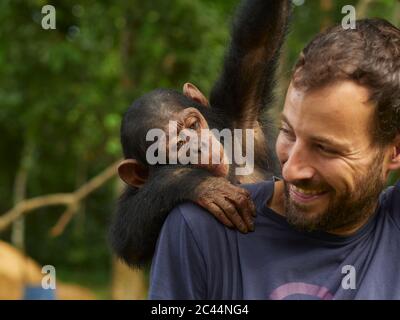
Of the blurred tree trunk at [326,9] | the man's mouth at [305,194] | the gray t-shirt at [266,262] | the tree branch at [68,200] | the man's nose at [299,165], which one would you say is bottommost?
the tree branch at [68,200]

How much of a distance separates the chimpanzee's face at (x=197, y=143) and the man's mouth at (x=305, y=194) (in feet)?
3.59

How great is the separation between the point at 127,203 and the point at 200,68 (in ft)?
13.2

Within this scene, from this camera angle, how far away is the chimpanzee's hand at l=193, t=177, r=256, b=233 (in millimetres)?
1628

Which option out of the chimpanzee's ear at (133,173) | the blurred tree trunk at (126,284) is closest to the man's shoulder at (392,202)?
the chimpanzee's ear at (133,173)

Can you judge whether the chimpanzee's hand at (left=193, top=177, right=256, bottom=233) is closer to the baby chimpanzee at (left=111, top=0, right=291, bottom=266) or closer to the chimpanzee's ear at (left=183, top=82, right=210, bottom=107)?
the baby chimpanzee at (left=111, top=0, right=291, bottom=266)

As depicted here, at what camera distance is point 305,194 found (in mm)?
1565

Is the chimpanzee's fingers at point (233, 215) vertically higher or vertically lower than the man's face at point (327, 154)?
lower

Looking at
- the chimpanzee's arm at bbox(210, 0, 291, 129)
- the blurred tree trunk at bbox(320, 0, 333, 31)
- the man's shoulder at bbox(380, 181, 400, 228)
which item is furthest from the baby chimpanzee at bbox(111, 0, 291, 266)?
the blurred tree trunk at bbox(320, 0, 333, 31)

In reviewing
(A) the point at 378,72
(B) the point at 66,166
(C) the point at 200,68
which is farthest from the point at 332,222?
(B) the point at 66,166

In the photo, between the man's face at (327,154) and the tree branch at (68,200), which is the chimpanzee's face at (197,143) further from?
the tree branch at (68,200)

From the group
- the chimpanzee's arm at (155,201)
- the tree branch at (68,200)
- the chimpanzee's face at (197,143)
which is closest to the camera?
the chimpanzee's arm at (155,201)

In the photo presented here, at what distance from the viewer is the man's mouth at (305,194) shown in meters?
1.56

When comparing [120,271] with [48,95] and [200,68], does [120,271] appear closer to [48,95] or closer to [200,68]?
[48,95]

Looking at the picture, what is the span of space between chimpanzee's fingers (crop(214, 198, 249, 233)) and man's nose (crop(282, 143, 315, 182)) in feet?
0.51
